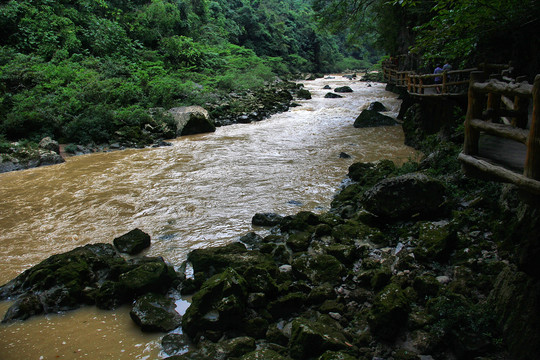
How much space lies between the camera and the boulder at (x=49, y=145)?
1305 cm

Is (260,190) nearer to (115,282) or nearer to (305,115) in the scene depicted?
(115,282)

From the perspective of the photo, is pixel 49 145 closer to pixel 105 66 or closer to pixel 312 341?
pixel 105 66

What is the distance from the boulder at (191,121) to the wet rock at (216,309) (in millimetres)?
13503

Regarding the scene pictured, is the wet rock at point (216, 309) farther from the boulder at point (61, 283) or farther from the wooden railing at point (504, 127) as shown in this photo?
the wooden railing at point (504, 127)

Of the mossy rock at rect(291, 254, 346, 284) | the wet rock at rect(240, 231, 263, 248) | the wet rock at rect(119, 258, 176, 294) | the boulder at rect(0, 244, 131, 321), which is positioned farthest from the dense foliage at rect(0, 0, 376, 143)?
the mossy rock at rect(291, 254, 346, 284)

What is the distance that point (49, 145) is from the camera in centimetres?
1312

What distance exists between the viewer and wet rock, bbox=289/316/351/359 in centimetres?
386

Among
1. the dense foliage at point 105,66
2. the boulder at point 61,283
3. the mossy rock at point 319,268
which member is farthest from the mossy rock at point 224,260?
the dense foliage at point 105,66

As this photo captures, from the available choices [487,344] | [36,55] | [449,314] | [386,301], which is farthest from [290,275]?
[36,55]

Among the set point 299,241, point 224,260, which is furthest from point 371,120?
point 224,260

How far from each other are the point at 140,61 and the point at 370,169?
59.8 ft

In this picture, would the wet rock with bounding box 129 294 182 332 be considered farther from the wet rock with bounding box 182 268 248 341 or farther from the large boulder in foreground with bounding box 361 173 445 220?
the large boulder in foreground with bounding box 361 173 445 220

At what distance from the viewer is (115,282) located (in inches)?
213

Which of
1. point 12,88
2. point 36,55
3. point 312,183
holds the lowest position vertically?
point 312,183
